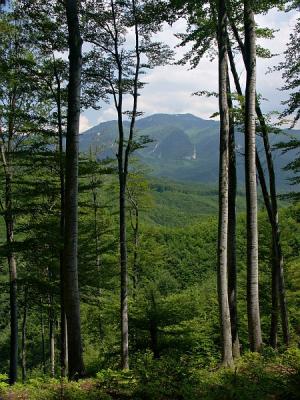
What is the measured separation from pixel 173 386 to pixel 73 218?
9.89ft

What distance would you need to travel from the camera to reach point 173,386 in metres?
6.05

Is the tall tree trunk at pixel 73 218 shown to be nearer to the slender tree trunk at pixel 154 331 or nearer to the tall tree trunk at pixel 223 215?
the tall tree trunk at pixel 223 215

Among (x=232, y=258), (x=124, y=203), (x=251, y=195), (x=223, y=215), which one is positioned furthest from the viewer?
(x=124, y=203)

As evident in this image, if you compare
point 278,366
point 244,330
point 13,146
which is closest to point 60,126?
point 13,146

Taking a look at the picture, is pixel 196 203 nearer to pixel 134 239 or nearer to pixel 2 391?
pixel 134 239

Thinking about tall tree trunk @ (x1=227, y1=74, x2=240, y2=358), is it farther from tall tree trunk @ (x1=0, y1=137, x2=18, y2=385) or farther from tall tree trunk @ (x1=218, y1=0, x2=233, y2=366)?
tall tree trunk @ (x1=0, y1=137, x2=18, y2=385)

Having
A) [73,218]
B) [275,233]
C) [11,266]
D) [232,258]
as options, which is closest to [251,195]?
[232,258]

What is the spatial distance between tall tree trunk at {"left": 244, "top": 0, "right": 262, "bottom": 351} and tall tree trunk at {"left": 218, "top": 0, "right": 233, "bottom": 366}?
32.1 inches

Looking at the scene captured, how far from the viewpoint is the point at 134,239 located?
24703mm

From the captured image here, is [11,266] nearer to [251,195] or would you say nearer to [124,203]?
[124,203]

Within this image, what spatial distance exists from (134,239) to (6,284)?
1077 centimetres

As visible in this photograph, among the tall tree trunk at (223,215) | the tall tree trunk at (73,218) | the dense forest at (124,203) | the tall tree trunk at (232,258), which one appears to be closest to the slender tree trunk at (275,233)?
the dense forest at (124,203)

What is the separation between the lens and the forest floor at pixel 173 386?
18.6 feet

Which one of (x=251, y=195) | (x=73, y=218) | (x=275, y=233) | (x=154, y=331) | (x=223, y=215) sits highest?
(x=251, y=195)
